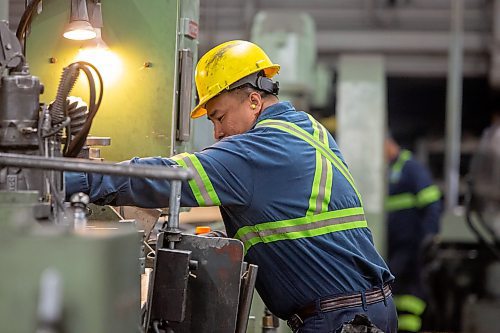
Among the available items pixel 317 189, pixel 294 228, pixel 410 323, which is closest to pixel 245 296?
pixel 294 228

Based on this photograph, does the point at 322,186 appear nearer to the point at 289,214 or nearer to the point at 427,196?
the point at 289,214

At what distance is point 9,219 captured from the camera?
1323 mm

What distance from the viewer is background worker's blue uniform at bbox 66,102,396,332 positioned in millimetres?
1938

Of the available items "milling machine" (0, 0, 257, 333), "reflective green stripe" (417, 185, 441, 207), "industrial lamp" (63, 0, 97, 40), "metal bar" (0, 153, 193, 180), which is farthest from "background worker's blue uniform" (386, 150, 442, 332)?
"metal bar" (0, 153, 193, 180)

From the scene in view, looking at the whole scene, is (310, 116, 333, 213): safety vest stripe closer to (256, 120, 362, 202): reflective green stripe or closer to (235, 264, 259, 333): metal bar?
(256, 120, 362, 202): reflective green stripe

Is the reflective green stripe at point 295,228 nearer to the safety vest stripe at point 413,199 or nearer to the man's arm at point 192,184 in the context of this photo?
the man's arm at point 192,184

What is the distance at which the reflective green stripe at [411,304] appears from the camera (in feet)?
16.2

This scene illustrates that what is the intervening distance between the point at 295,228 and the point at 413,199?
11.0ft

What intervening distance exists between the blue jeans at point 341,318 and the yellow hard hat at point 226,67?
635 mm

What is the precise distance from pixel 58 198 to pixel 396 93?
652 cm

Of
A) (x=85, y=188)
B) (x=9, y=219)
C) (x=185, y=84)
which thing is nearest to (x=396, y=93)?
(x=185, y=84)

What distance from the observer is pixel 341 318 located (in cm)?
202

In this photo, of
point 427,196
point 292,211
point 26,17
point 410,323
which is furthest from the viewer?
point 427,196

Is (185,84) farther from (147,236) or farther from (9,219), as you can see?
(9,219)
